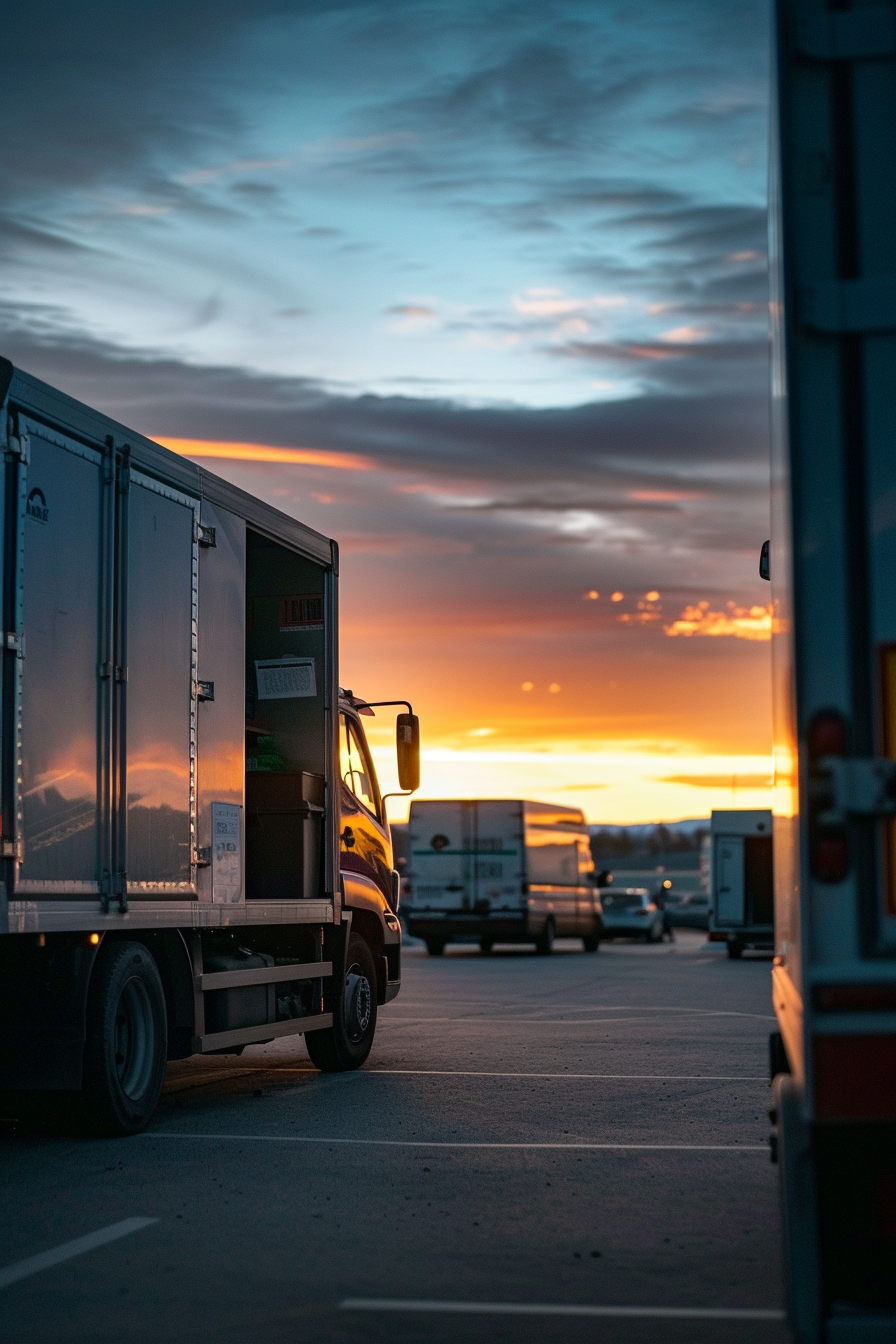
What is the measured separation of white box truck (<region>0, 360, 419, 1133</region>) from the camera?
8320mm

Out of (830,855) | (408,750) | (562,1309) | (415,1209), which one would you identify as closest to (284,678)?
(408,750)

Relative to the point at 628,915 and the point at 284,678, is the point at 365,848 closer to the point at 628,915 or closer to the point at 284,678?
the point at 284,678

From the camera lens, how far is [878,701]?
4230 mm

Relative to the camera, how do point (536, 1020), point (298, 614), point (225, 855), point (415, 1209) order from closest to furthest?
1. point (415, 1209)
2. point (225, 855)
3. point (298, 614)
4. point (536, 1020)

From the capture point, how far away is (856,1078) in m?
4.09

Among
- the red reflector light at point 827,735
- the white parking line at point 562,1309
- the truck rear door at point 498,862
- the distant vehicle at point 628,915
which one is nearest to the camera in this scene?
the red reflector light at point 827,735

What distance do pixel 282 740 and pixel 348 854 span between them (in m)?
1.23

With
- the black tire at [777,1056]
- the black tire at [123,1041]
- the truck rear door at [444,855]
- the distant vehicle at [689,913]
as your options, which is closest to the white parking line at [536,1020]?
the black tire at [123,1041]

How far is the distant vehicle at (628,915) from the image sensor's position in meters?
44.6

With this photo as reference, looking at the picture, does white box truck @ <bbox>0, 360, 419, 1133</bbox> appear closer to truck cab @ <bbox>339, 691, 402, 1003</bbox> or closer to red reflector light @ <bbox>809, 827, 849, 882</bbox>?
truck cab @ <bbox>339, 691, 402, 1003</bbox>

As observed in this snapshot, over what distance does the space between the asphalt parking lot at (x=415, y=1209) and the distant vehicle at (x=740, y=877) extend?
18663 millimetres

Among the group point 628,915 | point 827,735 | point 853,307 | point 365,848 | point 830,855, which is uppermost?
point 853,307

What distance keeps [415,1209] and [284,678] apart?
19.4ft

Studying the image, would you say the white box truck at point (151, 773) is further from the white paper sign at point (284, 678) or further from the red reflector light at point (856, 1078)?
the red reflector light at point (856, 1078)
